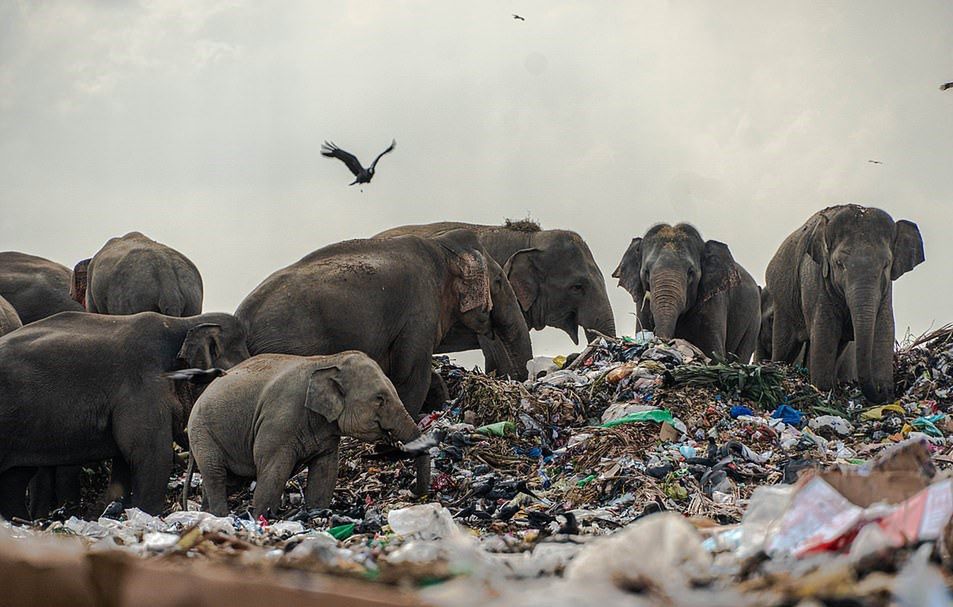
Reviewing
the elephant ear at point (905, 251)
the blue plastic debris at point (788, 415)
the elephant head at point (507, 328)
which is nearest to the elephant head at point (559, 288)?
the elephant head at point (507, 328)

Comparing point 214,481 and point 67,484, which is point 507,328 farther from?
point 214,481

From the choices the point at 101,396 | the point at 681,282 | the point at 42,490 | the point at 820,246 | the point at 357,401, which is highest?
the point at 820,246

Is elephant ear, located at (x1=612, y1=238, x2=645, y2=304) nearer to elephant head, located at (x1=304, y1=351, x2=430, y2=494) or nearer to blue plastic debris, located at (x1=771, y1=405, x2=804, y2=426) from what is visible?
blue plastic debris, located at (x1=771, y1=405, x2=804, y2=426)

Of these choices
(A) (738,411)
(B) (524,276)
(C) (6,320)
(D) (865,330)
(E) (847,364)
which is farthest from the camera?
(B) (524,276)

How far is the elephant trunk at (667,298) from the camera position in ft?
52.7

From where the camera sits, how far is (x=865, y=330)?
13422mm

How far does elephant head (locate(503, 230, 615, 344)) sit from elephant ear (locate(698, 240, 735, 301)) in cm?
118

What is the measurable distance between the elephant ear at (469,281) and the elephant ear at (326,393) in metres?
4.80

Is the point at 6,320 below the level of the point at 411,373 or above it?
above

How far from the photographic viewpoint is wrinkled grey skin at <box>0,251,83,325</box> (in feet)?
56.5

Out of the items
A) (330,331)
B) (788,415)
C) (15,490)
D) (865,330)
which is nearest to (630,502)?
(788,415)

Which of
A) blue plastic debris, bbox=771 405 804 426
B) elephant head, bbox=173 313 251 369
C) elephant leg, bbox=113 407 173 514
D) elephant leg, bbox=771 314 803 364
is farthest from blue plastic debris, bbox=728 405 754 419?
elephant leg, bbox=771 314 803 364

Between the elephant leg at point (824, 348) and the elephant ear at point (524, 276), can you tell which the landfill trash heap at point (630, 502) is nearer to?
the elephant leg at point (824, 348)

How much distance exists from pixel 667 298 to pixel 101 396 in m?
7.89
